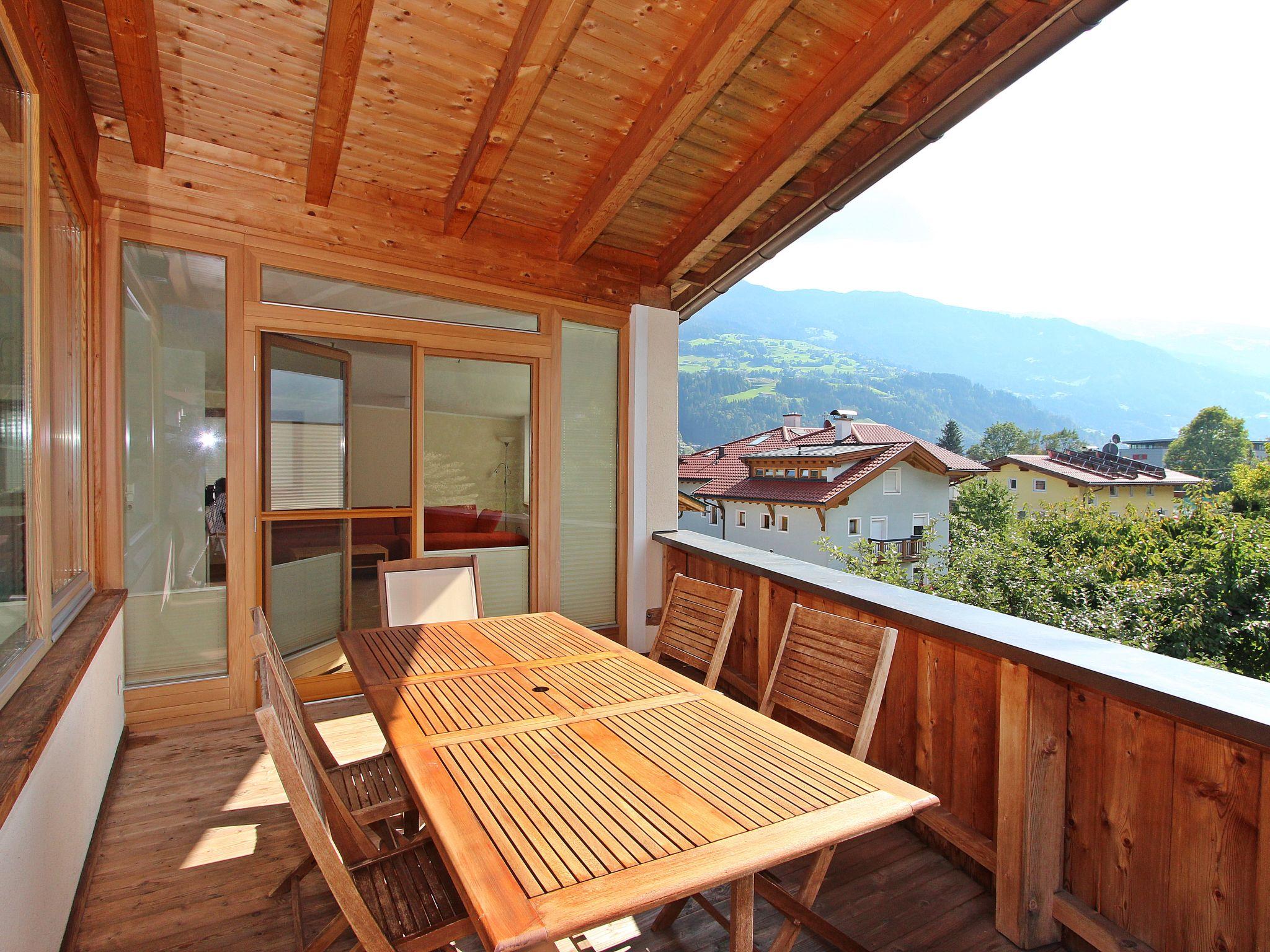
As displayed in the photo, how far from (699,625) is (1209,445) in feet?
208

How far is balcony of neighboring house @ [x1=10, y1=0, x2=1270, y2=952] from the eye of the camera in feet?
4.73

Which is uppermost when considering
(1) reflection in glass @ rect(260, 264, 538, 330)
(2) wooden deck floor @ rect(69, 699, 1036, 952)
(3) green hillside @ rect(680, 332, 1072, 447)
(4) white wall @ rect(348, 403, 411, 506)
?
(3) green hillside @ rect(680, 332, 1072, 447)

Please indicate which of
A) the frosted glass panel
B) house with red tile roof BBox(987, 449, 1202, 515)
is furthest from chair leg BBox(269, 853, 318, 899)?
house with red tile roof BBox(987, 449, 1202, 515)

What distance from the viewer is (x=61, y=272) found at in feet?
8.46

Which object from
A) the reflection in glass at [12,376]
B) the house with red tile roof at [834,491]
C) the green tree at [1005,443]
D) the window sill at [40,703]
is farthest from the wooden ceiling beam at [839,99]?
the green tree at [1005,443]

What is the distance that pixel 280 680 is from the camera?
1.65 metres

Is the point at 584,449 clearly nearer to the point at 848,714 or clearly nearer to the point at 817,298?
the point at 848,714

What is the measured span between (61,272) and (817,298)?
13912 centimetres

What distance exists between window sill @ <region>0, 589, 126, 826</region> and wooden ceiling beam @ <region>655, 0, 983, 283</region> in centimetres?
345

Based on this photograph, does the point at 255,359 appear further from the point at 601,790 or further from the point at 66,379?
the point at 601,790

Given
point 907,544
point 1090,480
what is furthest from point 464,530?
point 1090,480

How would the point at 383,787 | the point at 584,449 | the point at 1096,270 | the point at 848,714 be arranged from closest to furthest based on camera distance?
the point at 848,714 < the point at 383,787 < the point at 584,449 < the point at 1096,270

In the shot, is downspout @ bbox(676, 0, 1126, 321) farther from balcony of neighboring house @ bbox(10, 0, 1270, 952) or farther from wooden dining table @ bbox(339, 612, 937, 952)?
wooden dining table @ bbox(339, 612, 937, 952)

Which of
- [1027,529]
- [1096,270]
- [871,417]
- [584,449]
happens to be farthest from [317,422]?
[1096,270]
